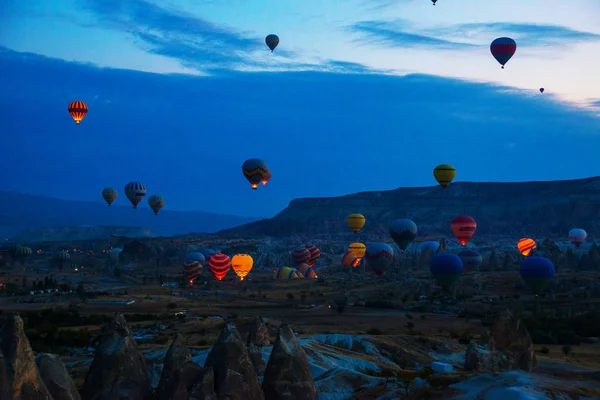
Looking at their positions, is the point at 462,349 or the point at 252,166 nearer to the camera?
the point at 462,349

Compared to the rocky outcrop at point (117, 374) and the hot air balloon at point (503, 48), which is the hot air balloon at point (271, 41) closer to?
the hot air balloon at point (503, 48)

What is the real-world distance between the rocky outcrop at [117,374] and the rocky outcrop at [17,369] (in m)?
1.82

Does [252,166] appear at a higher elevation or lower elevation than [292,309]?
higher

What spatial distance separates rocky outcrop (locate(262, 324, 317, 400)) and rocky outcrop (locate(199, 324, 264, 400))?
21.7 inches

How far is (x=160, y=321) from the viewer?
145 feet

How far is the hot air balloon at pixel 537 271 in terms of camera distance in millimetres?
52281

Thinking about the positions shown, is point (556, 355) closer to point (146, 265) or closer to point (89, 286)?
point (89, 286)

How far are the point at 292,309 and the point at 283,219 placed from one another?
5598 inches

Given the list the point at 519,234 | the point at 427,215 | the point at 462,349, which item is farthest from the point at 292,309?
the point at 427,215

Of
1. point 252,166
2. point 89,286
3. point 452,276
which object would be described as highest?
point 252,166

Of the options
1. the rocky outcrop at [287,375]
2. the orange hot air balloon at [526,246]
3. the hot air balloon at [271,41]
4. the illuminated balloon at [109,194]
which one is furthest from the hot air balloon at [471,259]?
the rocky outcrop at [287,375]

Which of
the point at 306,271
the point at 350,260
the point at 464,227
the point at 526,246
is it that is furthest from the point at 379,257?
the point at 526,246

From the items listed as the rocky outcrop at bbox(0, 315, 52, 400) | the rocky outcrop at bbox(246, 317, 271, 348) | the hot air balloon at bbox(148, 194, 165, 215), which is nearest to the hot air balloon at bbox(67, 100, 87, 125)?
the hot air balloon at bbox(148, 194, 165, 215)

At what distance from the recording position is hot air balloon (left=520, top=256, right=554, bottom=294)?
172 feet
